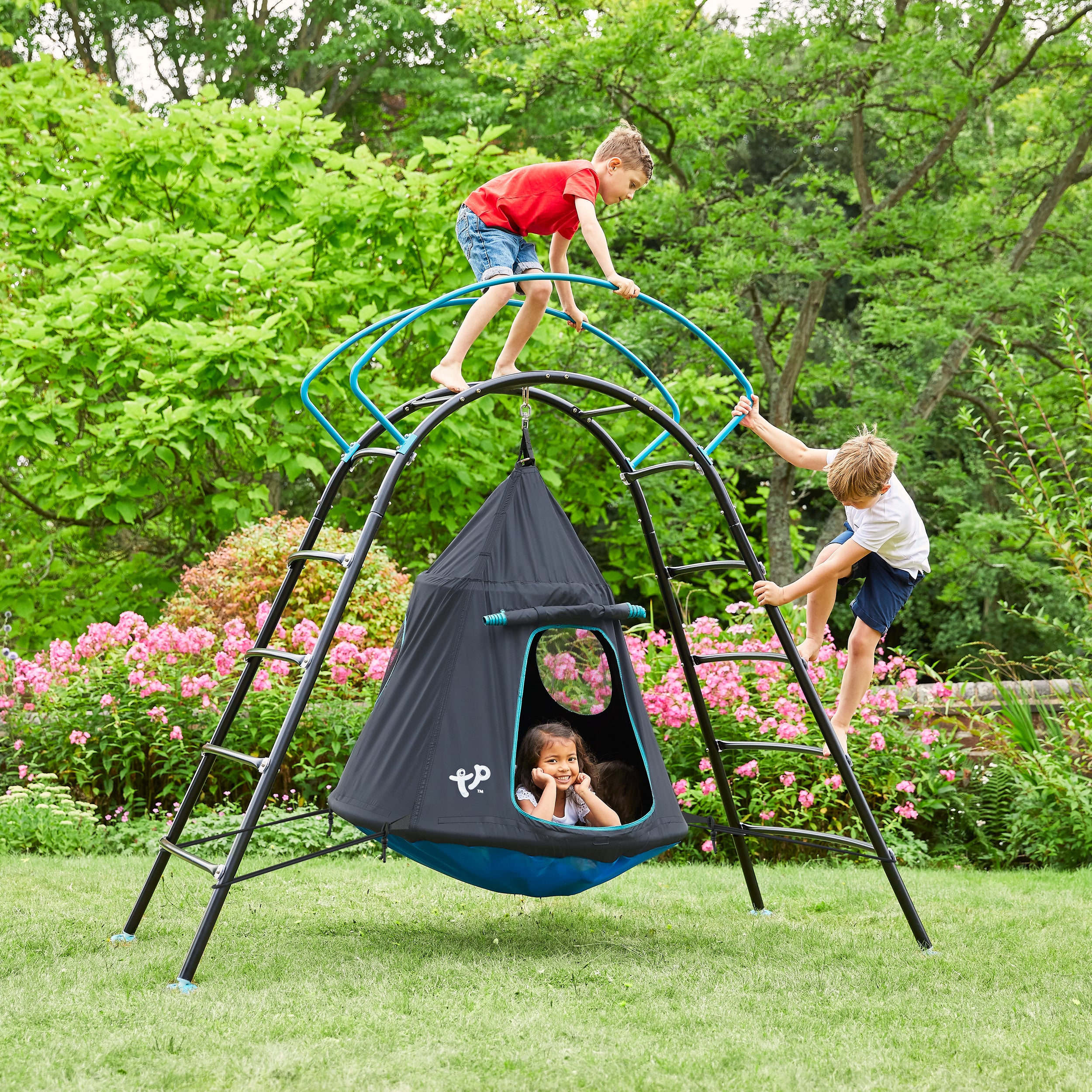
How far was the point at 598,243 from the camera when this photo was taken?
3451mm

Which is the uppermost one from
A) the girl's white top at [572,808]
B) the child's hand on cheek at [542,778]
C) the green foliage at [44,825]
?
the child's hand on cheek at [542,778]

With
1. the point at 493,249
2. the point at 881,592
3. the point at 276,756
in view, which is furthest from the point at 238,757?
the point at 881,592

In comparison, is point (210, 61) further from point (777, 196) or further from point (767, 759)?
point (767, 759)

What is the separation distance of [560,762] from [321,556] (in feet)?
3.68

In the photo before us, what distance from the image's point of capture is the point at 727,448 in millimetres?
10430

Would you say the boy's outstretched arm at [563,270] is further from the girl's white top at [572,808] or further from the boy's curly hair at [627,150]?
the girl's white top at [572,808]

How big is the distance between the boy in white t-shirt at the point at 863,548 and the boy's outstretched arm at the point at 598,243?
662 mm

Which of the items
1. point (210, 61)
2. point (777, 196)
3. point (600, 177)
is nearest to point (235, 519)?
point (600, 177)

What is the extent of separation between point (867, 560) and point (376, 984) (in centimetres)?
213

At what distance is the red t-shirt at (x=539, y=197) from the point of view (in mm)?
3586

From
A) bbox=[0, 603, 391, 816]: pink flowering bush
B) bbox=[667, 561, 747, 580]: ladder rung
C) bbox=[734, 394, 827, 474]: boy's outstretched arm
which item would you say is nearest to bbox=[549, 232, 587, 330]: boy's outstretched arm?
bbox=[734, 394, 827, 474]: boy's outstretched arm

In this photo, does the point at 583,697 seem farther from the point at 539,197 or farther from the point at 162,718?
the point at 162,718

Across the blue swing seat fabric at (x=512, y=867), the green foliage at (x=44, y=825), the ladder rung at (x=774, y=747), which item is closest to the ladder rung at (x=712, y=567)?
the ladder rung at (x=774, y=747)

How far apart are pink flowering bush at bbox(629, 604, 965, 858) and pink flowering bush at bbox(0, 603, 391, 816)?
1.53 metres
